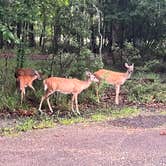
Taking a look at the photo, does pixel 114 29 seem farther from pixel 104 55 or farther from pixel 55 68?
pixel 55 68

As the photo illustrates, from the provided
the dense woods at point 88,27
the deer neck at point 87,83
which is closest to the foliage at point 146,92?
the dense woods at point 88,27

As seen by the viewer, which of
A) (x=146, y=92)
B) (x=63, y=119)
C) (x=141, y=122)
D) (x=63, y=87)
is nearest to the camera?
(x=141, y=122)

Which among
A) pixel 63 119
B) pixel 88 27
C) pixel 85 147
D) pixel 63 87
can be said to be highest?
pixel 88 27

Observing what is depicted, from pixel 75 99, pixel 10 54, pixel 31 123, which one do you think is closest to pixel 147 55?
pixel 10 54

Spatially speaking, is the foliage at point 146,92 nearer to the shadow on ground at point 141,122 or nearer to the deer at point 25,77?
the shadow on ground at point 141,122

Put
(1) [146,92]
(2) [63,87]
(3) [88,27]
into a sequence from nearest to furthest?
(2) [63,87] < (1) [146,92] < (3) [88,27]

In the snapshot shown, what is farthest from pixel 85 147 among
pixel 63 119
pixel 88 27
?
pixel 88 27

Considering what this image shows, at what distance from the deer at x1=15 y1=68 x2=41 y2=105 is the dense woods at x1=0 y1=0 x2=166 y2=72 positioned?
0.95 meters

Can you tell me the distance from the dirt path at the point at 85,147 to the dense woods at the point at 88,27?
2325mm

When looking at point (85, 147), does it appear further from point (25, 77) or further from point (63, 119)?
point (25, 77)

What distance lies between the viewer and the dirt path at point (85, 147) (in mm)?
8680

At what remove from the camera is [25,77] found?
1421cm

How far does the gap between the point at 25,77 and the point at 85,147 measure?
4.97 meters

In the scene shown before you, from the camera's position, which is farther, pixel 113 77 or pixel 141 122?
pixel 113 77
